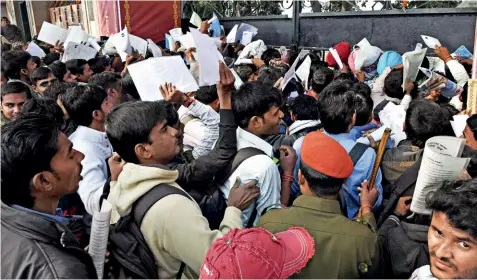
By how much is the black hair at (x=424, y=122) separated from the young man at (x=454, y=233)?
75 centimetres

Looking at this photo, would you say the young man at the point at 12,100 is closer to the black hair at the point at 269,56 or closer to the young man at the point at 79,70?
the young man at the point at 79,70

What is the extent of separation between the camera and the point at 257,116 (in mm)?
2057

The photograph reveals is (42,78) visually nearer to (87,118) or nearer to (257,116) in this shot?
(87,118)

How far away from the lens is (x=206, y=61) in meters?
2.00

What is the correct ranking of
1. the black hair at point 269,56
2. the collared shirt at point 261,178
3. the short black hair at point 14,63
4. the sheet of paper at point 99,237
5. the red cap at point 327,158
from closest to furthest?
the sheet of paper at point 99,237 → the red cap at point 327,158 → the collared shirt at point 261,178 → the short black hair at point 14,63 → the black hair at point 269,56

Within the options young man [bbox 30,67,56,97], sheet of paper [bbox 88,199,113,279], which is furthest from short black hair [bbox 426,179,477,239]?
young man [bbox 30,67,56,97]

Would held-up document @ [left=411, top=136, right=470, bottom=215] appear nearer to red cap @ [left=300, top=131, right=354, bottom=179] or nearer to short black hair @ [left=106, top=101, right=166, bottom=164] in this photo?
red cap @ [left=300, top=131, right=354, bottom=179]

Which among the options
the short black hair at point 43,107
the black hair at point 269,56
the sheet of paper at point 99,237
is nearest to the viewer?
the sheet of paper at point 99,237

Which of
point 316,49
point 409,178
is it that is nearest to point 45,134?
point 409,178

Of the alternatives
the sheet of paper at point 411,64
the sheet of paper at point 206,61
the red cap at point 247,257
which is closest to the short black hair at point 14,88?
the sheet of paper at point 206,61

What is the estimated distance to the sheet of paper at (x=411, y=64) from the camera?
10.3 ft

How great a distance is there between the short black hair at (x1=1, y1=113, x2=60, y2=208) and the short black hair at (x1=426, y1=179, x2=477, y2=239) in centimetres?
128

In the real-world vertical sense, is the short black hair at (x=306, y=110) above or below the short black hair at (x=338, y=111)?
below

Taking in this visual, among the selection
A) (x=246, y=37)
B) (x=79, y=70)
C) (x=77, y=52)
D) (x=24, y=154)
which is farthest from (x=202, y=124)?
(x=246, y=37)
